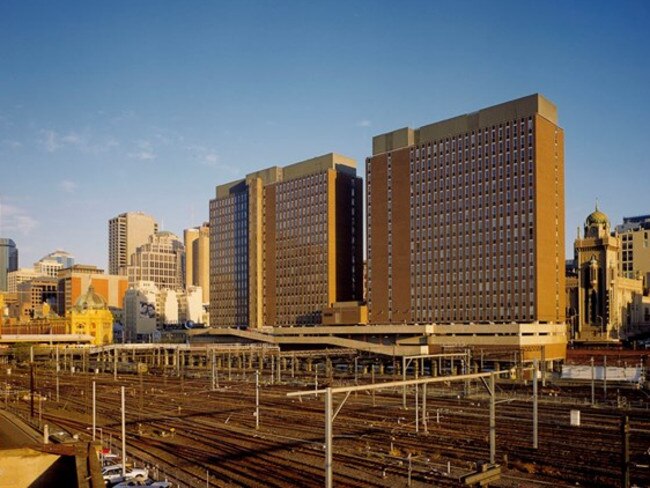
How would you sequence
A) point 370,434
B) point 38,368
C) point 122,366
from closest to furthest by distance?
point 370,434
point 122,366
point 38,368

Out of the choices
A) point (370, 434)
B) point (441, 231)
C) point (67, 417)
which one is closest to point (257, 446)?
point (370, 434)

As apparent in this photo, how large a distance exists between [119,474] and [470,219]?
118874 mm

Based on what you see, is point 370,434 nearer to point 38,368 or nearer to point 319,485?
point 319,485

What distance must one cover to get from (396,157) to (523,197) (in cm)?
3722

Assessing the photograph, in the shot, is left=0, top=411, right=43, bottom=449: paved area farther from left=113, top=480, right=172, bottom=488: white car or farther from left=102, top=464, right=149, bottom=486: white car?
left=113, top=480, right=172, bottom=488: white car

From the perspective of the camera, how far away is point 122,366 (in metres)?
165

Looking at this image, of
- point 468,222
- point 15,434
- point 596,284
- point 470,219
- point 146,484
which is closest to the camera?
point 146,484

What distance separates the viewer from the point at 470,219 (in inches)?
5965

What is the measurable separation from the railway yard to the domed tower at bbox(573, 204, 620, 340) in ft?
296

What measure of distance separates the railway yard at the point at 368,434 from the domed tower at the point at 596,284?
90100 mm

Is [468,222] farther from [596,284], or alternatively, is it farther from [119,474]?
[119,474]

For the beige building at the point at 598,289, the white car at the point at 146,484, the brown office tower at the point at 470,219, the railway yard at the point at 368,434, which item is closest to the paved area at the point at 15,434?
the railway yard at the point at 368,434

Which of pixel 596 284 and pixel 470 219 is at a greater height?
pixel 470 219

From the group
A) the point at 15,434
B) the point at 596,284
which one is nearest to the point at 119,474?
the point at 15,434
